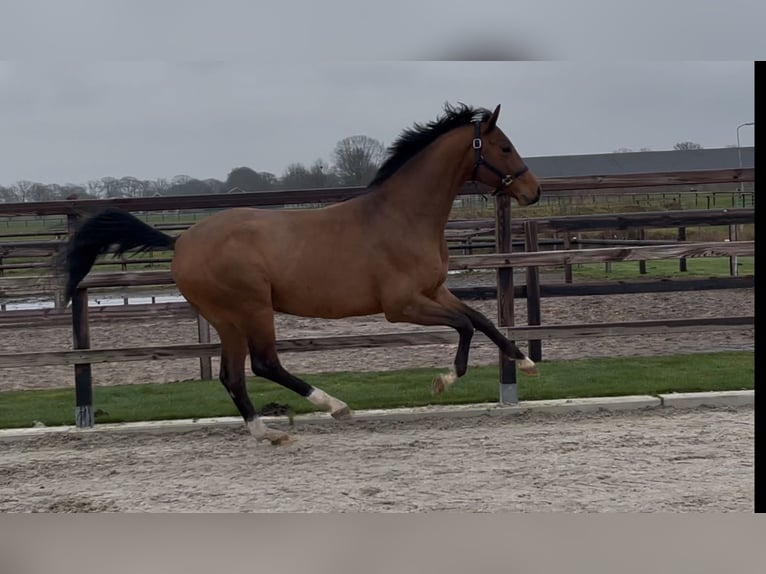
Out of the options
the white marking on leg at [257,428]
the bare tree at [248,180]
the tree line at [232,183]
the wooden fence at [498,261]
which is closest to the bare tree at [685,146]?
the wooden fence at [498,261]

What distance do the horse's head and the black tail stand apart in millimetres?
1759

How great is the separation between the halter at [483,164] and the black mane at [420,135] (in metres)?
0.05

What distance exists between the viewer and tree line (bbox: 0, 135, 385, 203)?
4.32 metres

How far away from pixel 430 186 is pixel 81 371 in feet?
8.29

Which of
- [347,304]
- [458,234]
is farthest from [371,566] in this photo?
[458,234]

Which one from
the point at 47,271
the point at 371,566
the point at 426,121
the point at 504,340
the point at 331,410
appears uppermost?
the point at 426,121

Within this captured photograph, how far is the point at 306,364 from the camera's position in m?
6.39

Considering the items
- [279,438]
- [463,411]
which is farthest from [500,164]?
[279,438]

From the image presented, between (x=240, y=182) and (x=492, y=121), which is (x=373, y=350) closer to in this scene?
(x=240, y=182)

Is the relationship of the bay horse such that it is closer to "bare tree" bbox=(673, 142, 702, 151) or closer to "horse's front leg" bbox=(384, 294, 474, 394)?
"horse's front leg" bbox=(384, 294, 474, 394)

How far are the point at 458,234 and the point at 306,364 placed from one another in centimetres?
171

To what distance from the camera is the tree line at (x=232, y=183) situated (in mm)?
4324

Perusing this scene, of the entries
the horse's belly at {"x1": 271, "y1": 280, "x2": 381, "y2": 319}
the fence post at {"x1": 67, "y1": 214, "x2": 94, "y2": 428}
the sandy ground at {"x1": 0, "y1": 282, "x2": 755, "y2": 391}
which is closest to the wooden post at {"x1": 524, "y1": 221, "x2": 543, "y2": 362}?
the sandy ground at {"x1": 0, "y1": 282, "x2": 755, "y2": 391}

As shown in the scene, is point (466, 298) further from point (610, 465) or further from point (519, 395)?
point (610, 465)
